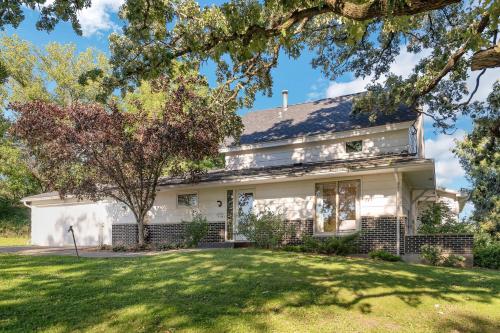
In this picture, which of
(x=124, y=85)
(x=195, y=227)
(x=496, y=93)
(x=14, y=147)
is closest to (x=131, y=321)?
(x=124, y=85)

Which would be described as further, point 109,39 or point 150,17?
point 109,39

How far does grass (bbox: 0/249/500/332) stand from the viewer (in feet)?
19.1

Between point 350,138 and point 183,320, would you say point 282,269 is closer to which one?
point 183,320

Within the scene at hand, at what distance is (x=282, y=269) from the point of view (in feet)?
29.9

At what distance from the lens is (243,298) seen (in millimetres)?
6844

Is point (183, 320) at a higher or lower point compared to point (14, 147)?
lower

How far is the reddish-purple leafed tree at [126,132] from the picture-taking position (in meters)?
14.7

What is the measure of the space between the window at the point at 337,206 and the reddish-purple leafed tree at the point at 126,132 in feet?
13.7

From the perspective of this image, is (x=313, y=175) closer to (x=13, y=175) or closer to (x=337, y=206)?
(x=337, y=206)

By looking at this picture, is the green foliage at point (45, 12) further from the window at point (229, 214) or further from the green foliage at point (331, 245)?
the window at point (229, 214)

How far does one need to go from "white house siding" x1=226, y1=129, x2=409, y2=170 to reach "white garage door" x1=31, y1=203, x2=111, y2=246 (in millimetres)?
6978

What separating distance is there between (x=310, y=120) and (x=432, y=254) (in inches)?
351

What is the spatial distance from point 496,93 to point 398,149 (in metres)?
4.07

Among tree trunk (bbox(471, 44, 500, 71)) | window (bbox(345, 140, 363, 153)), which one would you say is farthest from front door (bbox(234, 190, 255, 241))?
tree trunk (bbox(471, 44, 500, 71))
